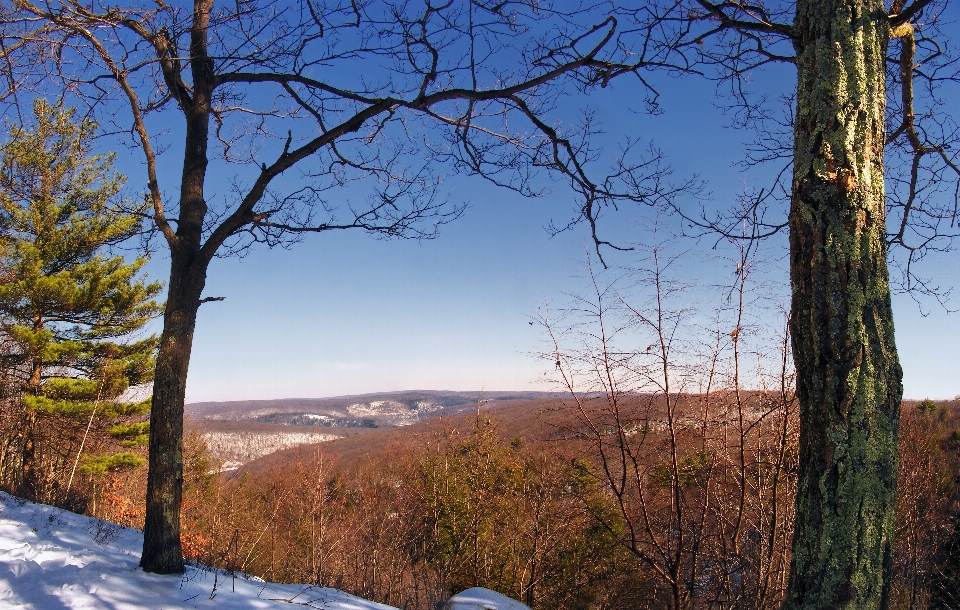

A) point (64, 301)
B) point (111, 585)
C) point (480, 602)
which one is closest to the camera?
point (111, 585)

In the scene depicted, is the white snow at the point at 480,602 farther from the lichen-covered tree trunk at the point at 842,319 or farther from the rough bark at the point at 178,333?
the lichen-covered tree trunk at the point at 842,319

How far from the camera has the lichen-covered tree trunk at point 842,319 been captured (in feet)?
5.58

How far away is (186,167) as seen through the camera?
13.1ft

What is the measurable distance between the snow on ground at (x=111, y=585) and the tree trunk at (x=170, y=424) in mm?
159

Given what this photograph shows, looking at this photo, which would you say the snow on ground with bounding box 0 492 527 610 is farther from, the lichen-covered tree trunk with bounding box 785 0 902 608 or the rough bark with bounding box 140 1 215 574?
the lichen-covered tree trunk with bounding box 785 0 902 608

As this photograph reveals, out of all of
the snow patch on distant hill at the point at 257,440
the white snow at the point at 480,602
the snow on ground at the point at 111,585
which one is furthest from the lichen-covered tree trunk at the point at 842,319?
the snow patch on distant hill at the point at 257,440

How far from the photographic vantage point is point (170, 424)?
3.58m

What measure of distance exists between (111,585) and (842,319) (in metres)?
3.87

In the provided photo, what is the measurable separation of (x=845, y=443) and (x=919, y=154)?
8.15ft

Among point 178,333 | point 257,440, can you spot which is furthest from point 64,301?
point 257,440

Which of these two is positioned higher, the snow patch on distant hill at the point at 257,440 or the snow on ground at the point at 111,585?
the snow on ground at the point at 111,585

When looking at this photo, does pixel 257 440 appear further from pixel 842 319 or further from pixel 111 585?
pixel 842 319

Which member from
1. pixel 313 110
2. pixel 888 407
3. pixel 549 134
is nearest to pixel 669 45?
pixel 549 134

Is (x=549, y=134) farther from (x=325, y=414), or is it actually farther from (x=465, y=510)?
(x=325, y=414)
